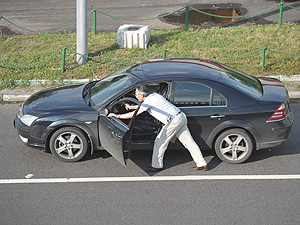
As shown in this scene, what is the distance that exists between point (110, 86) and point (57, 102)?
0.97m

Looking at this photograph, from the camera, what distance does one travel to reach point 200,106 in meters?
7.88

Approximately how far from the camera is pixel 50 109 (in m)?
8.10

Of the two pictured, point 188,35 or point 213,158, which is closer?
point 213,158

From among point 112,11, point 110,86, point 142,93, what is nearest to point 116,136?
point 142,93

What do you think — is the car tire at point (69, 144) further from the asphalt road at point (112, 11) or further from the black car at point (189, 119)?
the asphalt road at point (112, 11)

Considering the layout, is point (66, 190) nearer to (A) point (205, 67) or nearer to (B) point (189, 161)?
(B) point (189, 161)

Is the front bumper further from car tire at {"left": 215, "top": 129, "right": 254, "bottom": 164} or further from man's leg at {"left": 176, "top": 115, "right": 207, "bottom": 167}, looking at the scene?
car tire at {"left": 215, "top": 129, "right": 254, "bottom": 164}

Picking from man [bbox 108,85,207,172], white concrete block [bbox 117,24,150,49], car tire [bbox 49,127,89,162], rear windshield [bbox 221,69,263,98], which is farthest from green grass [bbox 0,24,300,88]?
man [bbox 108,85,207,172]

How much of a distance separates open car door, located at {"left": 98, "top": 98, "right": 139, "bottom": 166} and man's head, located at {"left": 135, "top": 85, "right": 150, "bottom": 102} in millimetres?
217

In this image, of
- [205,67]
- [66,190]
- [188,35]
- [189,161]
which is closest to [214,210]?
[189,161]

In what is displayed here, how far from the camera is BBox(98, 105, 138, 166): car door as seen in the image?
728 cm

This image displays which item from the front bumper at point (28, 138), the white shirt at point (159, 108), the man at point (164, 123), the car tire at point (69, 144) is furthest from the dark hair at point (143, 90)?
the front bumper at point (28, 138)

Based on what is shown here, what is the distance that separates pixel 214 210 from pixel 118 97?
250cm

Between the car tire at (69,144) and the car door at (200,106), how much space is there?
1701 mm
